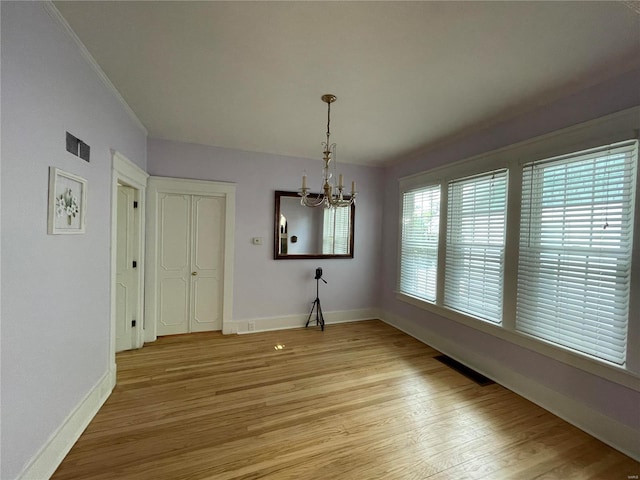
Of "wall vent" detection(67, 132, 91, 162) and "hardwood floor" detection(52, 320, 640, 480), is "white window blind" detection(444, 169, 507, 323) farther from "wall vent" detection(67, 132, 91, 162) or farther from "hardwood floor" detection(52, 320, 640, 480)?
"wall vent" detection(67, 132, 91, 162)

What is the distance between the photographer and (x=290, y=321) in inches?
169

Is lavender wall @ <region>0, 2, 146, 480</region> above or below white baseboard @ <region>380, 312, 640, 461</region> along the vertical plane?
above

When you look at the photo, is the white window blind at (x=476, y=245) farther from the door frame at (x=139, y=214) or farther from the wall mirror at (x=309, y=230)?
the door frame at (x=139, y=214)

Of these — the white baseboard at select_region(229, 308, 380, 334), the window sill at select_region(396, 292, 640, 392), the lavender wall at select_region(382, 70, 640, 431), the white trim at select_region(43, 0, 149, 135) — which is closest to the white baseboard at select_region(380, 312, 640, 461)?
the lavender wall at select_region(382, 70, 640, 431)

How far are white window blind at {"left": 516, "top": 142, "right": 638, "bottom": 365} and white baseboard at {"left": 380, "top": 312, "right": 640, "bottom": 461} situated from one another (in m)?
0.46

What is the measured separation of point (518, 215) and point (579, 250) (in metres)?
0.58

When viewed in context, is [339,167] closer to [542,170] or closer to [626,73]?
[542,170]

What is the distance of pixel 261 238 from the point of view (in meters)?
4.10

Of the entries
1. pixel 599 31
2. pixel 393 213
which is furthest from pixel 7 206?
pixel 393 213

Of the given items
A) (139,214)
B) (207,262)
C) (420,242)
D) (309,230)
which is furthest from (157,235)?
(420,242)

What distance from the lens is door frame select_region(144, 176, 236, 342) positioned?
3580 millimetres

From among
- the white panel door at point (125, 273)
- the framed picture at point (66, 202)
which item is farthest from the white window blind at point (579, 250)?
the white panel door at point (125, 273)

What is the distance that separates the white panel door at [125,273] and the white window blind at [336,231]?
268 cm

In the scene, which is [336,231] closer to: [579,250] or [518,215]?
[518,215]
